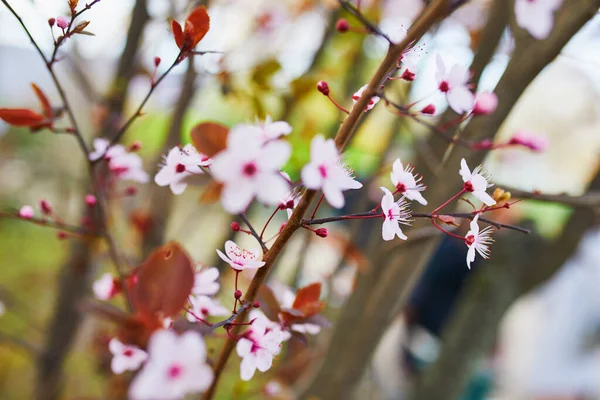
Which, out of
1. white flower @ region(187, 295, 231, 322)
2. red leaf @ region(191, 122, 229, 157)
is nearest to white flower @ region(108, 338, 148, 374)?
white flower @ region(187, 295, 231, 322)

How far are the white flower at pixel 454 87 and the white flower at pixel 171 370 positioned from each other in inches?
9.1

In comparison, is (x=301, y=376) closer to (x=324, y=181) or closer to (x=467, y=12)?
(x=324, y=181)

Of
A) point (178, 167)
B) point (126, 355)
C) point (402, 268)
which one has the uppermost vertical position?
point (402, 268)

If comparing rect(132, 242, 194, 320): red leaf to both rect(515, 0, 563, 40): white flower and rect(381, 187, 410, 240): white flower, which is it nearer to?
rect(381, 187, 410, 240): white flower

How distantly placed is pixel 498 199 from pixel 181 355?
24 centimetres

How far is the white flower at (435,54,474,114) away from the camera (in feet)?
1.08

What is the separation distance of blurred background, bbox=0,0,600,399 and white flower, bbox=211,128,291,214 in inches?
4.9

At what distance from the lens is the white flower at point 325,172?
0.23 m

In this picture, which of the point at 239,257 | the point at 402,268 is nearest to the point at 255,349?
the point at 239,257

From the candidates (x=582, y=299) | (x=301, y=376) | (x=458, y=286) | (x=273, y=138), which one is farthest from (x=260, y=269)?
(x=582, y=299)

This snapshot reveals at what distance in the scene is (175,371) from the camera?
20cm

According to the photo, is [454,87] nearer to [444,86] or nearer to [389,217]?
[444,86]

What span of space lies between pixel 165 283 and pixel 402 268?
401 mm

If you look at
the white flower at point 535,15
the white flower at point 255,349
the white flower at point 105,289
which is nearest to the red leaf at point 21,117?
the white flower at point 105,289
